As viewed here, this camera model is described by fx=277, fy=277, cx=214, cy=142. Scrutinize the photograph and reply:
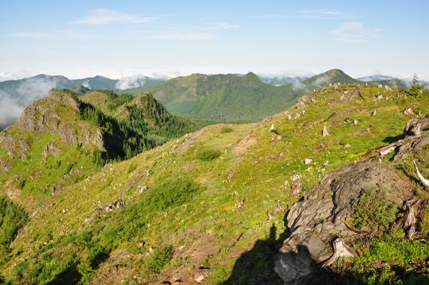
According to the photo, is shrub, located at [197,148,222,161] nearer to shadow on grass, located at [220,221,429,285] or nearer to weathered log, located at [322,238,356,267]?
shadow on grass, located at [220,221,429,285]

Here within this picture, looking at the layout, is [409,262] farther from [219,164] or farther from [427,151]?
[219,164]

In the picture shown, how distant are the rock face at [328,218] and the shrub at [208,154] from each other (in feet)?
102

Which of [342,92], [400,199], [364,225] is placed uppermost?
[342,92]

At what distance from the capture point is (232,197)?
Result: 117 feet

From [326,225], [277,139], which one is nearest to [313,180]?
[326,225]

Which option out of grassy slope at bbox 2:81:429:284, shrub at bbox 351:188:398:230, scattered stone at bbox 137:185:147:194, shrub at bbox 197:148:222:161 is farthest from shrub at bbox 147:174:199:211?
shrub at bbox 351:188:398:230

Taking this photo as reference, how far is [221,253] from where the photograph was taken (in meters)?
25.2

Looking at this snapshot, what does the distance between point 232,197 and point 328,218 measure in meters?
17.9

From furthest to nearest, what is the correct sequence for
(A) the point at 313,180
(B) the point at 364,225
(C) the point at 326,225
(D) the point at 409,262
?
Result: 1. (A) the point at 313,180
2. (C) the point at 326,225
3. (B) the point at 364,225
4. (D) the point at 409,262

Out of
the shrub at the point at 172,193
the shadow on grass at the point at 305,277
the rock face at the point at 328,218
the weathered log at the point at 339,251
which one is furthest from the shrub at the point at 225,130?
the weathered log at the point at 339,251

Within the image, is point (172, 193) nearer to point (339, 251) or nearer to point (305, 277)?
point (305, 277)

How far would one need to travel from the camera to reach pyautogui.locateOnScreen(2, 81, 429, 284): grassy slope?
26.5 m

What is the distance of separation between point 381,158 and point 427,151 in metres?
4.36

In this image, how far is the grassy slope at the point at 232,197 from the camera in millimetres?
26469
